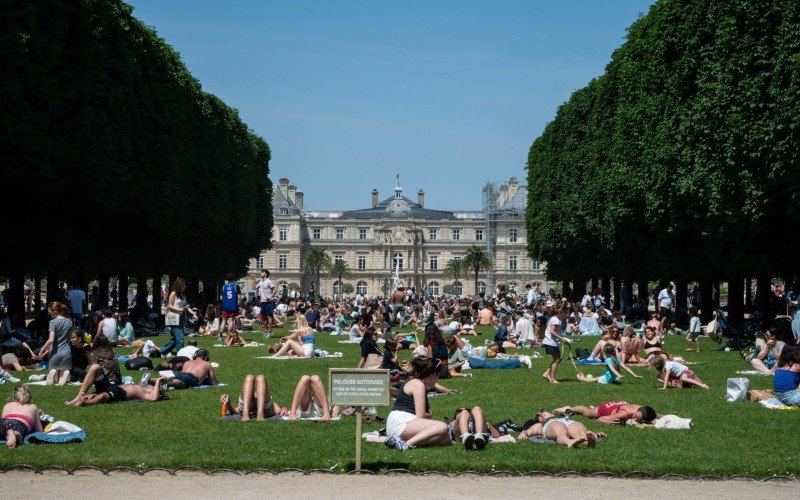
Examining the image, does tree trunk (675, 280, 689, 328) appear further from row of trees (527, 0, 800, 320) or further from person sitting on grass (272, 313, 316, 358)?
person sitting on grass (272, 313, 316, 358)

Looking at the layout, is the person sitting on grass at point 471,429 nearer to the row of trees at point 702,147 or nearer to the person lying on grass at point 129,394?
the person lying on grass at point 129,394

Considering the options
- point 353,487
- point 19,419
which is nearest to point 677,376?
point 353,487

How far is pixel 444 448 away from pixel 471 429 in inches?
14.2

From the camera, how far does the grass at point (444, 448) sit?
1160 centimetres

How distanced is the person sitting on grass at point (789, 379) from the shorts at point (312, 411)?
601cm

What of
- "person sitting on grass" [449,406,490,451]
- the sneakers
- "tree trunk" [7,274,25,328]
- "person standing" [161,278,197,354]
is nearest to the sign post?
the sneakers

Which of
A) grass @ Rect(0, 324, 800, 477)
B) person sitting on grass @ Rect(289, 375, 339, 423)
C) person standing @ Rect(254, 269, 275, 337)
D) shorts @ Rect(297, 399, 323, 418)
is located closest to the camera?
grass @ Rect(0, 324, 800, 477)

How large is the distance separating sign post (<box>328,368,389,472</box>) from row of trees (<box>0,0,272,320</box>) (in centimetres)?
1797

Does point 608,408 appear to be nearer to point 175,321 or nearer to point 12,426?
point 12,426

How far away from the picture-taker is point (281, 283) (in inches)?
5802

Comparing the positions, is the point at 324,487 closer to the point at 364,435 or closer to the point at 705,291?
the point at 364,435

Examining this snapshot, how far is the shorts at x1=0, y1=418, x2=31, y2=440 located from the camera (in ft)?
41.1

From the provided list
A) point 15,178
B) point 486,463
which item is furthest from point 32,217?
point 486,463

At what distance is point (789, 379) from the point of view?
636 inches
